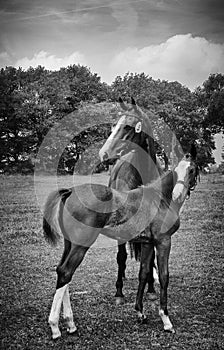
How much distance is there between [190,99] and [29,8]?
2897cm

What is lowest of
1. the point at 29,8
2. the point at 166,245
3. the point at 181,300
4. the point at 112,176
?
the point at 181,300

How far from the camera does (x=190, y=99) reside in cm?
3866

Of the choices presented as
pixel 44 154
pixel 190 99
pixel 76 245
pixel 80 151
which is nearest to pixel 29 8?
pixel 76 245

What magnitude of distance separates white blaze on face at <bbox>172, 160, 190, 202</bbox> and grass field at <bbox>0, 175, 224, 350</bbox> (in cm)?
178

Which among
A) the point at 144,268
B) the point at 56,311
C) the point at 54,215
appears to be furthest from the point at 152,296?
the point at 54,215

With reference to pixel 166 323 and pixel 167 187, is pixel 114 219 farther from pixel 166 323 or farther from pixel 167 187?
pixel 166 323

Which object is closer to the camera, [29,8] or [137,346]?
[137,346]

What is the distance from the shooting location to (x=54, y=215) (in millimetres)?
4871

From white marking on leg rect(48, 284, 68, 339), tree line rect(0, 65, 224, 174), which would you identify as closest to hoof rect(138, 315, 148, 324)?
white marking on leg rect(48, 284, 68, 339)

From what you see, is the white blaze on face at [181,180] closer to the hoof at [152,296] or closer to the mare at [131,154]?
the mare at [131,154]

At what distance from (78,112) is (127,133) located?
24.2 metres

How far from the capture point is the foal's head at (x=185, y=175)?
5.19 m

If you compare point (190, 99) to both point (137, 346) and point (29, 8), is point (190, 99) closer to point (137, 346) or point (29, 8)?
point (29, 8)

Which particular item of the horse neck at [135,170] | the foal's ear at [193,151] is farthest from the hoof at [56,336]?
the foal's ear at [193,151]
